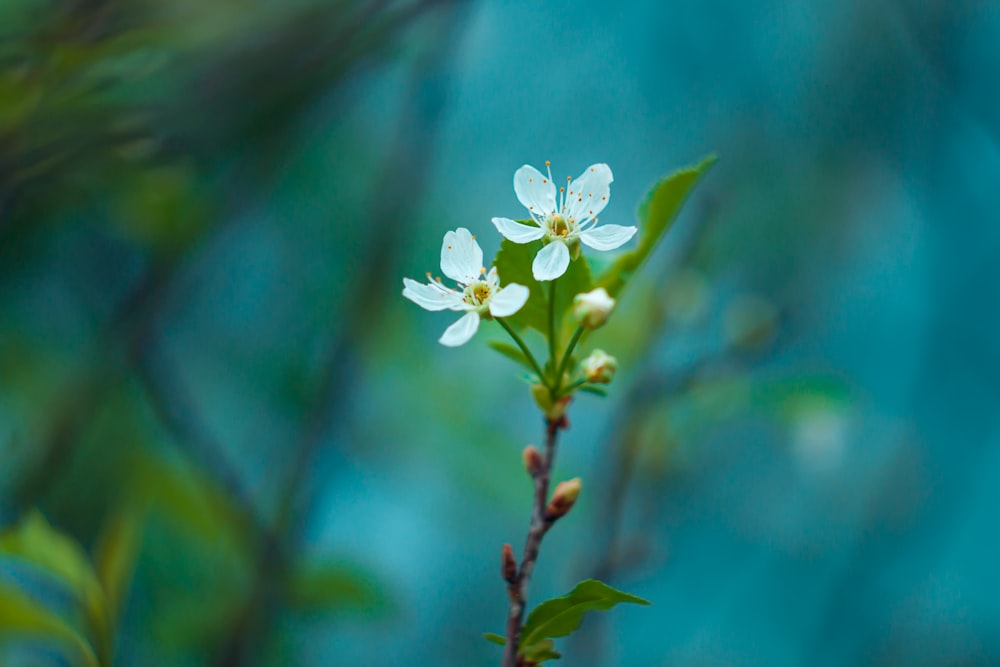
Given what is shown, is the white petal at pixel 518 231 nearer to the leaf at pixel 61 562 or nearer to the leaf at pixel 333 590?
the leaf at pixel 61 562

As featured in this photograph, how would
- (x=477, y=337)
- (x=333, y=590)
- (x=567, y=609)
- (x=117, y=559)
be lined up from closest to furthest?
1. (x=567, y=609)
2. (x=117, y=559)
3. (x=477, y=337)
4. (x=333, y=590)

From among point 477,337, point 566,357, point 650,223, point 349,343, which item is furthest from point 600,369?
point 349,343

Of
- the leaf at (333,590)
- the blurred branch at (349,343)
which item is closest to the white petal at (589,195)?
the blurred branch at (349,343)

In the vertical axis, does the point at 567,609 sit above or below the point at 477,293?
below

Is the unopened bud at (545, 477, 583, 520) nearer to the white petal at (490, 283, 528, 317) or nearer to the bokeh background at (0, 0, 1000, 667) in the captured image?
the white petal at (490, 283, 528, 317)

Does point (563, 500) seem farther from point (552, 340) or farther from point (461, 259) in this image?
point (461, 259)

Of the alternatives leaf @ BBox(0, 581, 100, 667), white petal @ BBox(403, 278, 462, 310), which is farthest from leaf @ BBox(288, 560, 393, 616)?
A: white petal @ BBox(403, 278, 462, 310)
